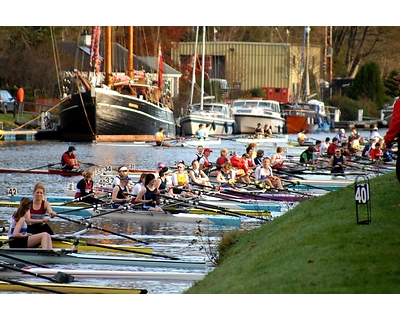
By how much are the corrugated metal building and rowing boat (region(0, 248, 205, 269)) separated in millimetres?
55914

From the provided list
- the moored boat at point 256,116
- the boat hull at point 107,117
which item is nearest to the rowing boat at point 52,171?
the boat hull at point 107,117

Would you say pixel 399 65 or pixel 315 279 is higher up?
pixel 399 65

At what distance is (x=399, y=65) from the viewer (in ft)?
252

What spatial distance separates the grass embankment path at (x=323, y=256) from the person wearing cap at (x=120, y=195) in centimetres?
618

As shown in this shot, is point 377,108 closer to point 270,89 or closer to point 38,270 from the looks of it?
point 270,89

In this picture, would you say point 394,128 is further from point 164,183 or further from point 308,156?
point 308,156

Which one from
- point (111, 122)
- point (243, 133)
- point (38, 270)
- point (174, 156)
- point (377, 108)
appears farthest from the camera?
point (377, 108)

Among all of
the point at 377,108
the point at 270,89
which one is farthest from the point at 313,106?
the point at 377,108

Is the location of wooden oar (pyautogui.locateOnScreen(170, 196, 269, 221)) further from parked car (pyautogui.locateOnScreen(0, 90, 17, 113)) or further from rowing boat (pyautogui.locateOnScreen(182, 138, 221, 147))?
parked car (pyautogui.locateOnScreen(0, 90, 17, 113))

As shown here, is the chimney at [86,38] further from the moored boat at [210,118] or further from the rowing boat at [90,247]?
the rowing boat at [90,247]

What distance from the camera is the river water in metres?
15.5

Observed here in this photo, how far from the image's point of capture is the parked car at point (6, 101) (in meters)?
55.6

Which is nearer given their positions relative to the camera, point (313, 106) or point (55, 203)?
point (55, 203)
